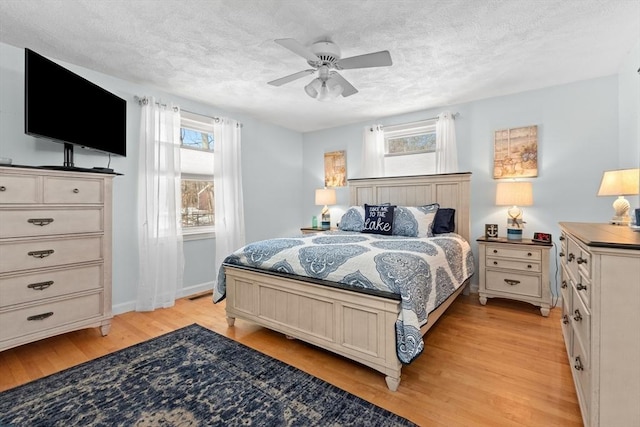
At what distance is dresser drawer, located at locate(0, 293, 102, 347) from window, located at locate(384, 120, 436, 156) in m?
4.05

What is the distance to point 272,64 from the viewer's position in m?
2.82

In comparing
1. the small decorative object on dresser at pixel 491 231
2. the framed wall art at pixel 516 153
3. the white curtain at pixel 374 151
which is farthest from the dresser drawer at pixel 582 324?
the white curtain at pixel 374 151

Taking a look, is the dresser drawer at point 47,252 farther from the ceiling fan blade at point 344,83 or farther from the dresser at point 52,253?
the ceiling fan blade at point 344,83

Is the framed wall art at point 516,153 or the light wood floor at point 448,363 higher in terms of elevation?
the framed wall art at point 516,153

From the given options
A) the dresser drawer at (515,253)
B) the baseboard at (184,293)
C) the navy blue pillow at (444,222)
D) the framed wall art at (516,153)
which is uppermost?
the framed wall art at (516,153)

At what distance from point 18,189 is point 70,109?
0.82 meters

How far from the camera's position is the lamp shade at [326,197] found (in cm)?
484

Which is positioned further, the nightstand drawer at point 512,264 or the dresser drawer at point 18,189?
the nightstand drawer at point 512,264

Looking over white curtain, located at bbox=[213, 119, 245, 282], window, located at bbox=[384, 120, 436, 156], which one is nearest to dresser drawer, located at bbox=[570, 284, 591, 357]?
window, located at bbox=[384, 120, 436, 156]

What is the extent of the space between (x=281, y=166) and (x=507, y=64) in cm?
346

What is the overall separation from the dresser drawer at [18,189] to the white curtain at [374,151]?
12.4 ft

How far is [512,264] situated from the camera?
3.20 m

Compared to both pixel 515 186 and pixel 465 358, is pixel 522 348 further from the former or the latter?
pixel 515 186

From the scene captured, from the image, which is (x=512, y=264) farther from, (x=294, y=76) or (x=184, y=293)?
(x=184, y=293)
